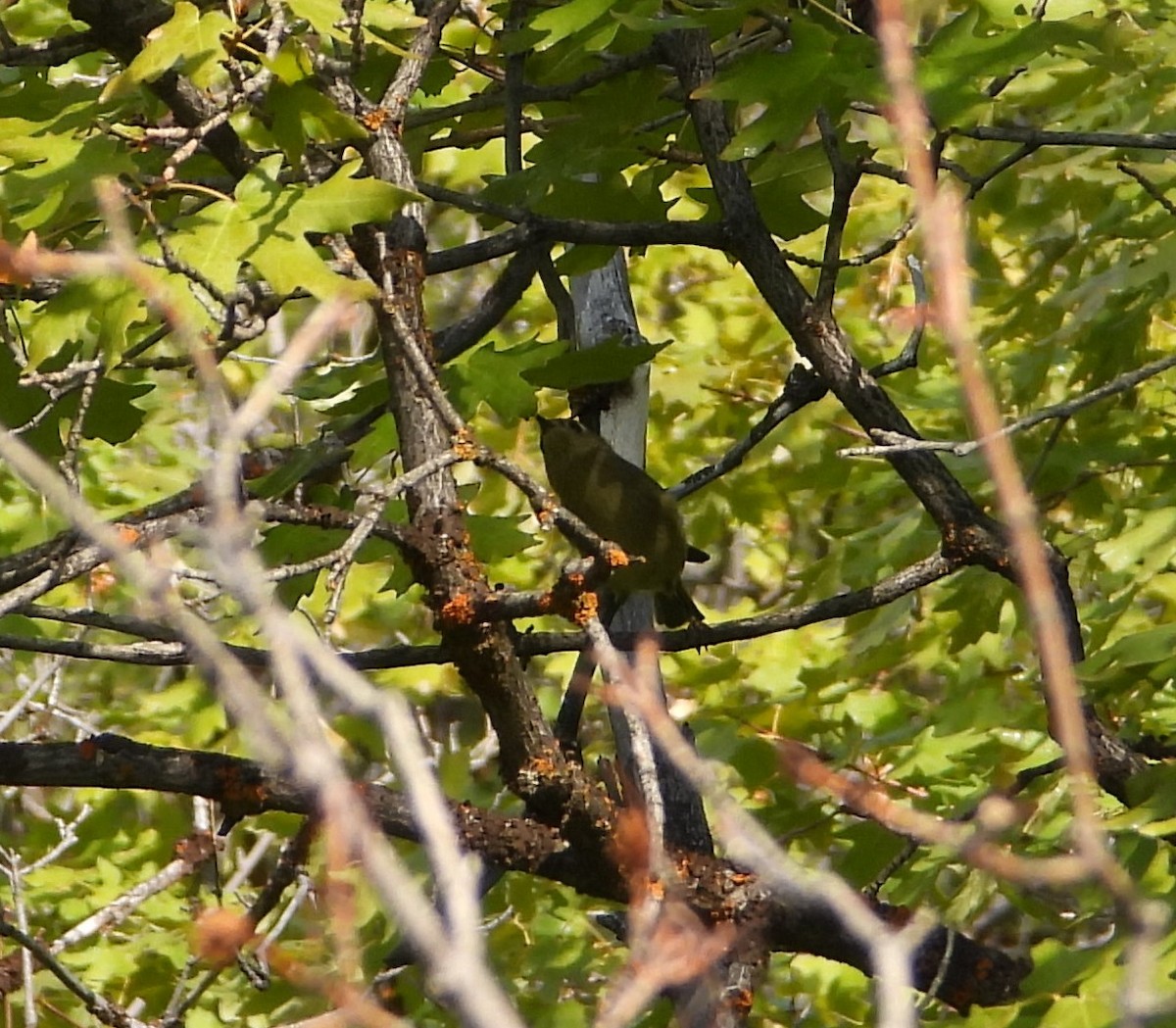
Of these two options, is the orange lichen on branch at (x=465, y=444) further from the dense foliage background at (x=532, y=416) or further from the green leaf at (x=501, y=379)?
the green leaf at (x=501, y=379)

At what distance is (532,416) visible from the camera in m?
2.87

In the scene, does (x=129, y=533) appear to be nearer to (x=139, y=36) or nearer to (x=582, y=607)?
(x=582, y=607)

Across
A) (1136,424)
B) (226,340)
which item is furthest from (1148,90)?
(226,340)

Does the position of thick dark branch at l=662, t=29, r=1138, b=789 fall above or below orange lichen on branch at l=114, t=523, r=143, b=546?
above

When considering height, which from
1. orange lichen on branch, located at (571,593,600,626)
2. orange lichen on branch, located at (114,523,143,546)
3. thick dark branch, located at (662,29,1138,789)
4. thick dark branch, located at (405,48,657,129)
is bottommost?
orange lichen on branch, located at (571,593,600,626)

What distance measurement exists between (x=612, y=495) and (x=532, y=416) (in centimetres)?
62

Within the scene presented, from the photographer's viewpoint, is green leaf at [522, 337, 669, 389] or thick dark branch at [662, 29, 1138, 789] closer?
thick dark branch at [662, 29, 1138, 789]

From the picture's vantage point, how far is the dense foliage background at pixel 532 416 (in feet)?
6.98

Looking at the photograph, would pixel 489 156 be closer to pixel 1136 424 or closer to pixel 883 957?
pixel 1136 424

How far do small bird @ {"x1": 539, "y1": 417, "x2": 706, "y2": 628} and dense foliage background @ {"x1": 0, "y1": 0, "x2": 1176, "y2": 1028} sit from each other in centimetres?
20

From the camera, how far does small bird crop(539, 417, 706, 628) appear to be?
3.47 metres

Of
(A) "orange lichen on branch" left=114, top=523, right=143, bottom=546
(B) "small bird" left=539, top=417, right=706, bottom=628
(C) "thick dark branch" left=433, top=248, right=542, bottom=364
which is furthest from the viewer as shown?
(B) "small bird" left=539, top=417, right=706, bottom=628

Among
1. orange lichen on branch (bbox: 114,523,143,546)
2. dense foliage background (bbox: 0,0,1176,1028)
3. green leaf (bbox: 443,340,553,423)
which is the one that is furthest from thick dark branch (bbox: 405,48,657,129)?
orange lichen on branch (bbox: 114,523,143,546)

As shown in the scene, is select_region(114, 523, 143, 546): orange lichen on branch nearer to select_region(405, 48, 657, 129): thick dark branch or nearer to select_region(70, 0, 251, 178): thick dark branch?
select_region(70, 0, 251, 178): thick dark branch
